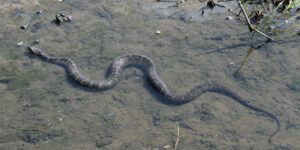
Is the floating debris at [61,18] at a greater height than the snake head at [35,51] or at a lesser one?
greater

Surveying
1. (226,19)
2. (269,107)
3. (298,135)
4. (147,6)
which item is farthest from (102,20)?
(298,135)

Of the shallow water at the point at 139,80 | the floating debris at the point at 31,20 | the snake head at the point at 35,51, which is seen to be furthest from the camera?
the floating debris at the point at 31,20

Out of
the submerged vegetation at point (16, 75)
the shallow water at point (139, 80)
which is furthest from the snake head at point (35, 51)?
the submerged vegetation at point (16, 75)

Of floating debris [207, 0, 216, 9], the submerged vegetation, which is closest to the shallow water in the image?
the submerged vegetation

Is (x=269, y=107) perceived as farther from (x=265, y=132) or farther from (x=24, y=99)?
(x=24, y=99)

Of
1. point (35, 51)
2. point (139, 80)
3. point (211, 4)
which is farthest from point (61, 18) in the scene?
point (211, 4)

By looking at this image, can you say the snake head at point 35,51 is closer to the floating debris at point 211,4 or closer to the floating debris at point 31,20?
the floating debris at point 31,20
